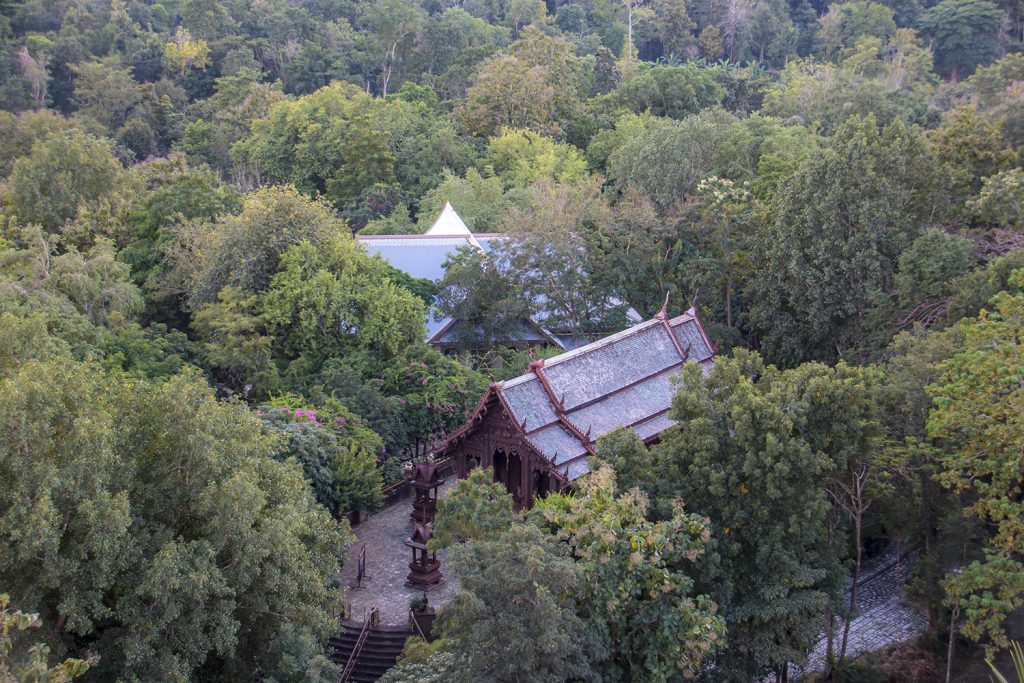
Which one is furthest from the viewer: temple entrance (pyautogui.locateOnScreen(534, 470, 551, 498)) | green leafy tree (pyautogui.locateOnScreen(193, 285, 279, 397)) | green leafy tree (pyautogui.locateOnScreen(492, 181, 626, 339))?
green leafy tree (pyautogui.locateOnScreen(492, 181, 626, 339))

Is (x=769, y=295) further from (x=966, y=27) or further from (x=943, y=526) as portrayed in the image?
(x=966, y=27)

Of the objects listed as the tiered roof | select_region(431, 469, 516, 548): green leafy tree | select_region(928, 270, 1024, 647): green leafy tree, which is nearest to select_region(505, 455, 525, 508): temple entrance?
the tiered roof

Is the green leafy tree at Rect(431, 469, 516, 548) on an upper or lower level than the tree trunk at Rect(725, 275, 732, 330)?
upper

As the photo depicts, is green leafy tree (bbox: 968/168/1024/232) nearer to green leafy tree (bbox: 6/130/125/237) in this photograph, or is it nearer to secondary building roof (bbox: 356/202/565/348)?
secondary building roof (bbox: 356/202/565/348)

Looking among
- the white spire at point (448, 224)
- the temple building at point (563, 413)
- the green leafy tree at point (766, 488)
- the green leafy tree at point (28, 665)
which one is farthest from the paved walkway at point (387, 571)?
the white spire at point (448, 224)

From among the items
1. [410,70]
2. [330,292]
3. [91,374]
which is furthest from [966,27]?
[91,374]

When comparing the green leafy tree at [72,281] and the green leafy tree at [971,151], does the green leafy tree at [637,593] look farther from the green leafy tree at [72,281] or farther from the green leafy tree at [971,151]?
the green leafy tree at [971,151]

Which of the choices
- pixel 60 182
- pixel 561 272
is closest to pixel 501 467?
pixel 561 272
